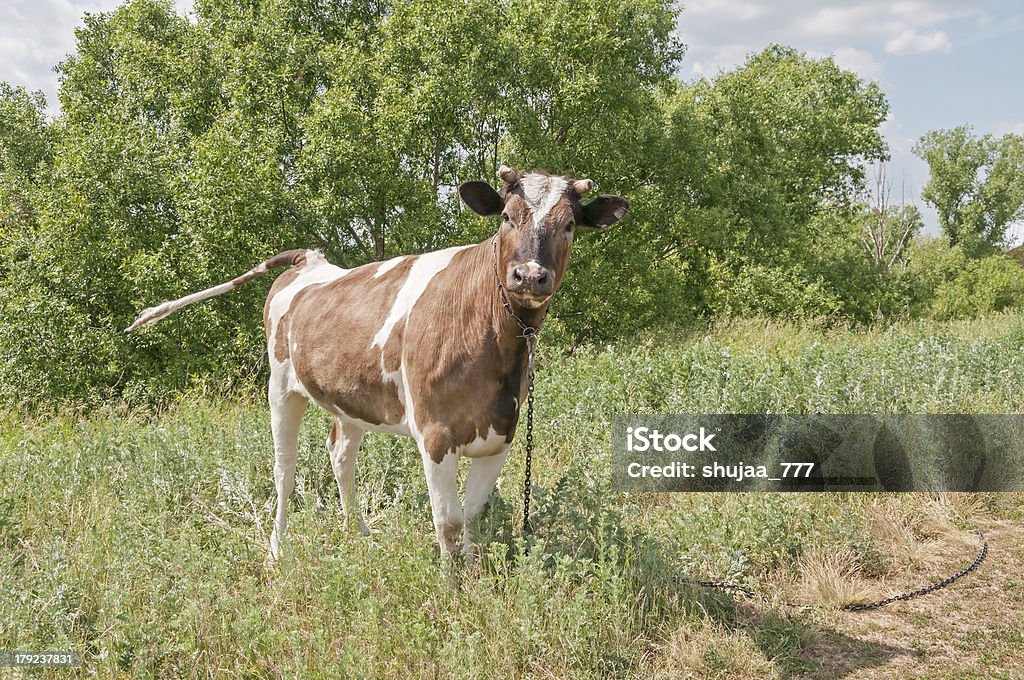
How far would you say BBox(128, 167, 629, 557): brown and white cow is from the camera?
3.55 m

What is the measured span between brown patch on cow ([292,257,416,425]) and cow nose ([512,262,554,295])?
118 centimetres

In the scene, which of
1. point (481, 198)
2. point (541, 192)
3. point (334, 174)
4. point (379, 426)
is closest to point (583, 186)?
point (541, 192)

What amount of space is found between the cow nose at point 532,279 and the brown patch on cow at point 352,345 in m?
1.18

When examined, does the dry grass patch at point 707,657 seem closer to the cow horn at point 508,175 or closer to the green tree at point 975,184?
the cow horn at point 508,175

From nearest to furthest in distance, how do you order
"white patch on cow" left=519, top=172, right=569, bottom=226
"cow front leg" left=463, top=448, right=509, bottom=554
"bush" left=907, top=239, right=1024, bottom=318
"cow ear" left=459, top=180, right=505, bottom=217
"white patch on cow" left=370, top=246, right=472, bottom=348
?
"white patch on cow" left=519, top=172, right=569, bottom=226, "cow ear" left=459, top=180, right=505, bottom=217, "cow front leg" left=463, top=448, right=509, bottom=554, "white patch on cow" left=370, top=246, right=472, bottom=348, "bush" left=907, top=239, right=1024, bottom=318

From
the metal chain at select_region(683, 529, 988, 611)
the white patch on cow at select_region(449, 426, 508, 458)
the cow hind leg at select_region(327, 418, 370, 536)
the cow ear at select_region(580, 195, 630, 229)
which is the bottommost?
the metal chain at select_region(683, 529, 988, 611)

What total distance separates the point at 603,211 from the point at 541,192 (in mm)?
451

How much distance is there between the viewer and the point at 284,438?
516 centimetres

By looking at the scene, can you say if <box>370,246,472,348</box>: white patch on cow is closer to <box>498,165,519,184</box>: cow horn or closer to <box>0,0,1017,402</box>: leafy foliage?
<box>498,165,519,184</box>: cow horn

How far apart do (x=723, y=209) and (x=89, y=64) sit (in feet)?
67.7

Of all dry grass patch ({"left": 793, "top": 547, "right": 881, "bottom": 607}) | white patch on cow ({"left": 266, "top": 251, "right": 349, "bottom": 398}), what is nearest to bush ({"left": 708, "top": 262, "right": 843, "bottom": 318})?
dry grass patch ({"left": 793, "top": 547, "right": 881, "bottom": 607})

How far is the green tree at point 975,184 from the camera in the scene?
199 ft

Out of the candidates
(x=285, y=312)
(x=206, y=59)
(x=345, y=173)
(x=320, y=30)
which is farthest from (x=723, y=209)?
(x=285, y=312)

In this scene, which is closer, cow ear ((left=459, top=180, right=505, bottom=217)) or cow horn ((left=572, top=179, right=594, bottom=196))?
cow horn ((left=572, top=179, right=594, bottom=196))
